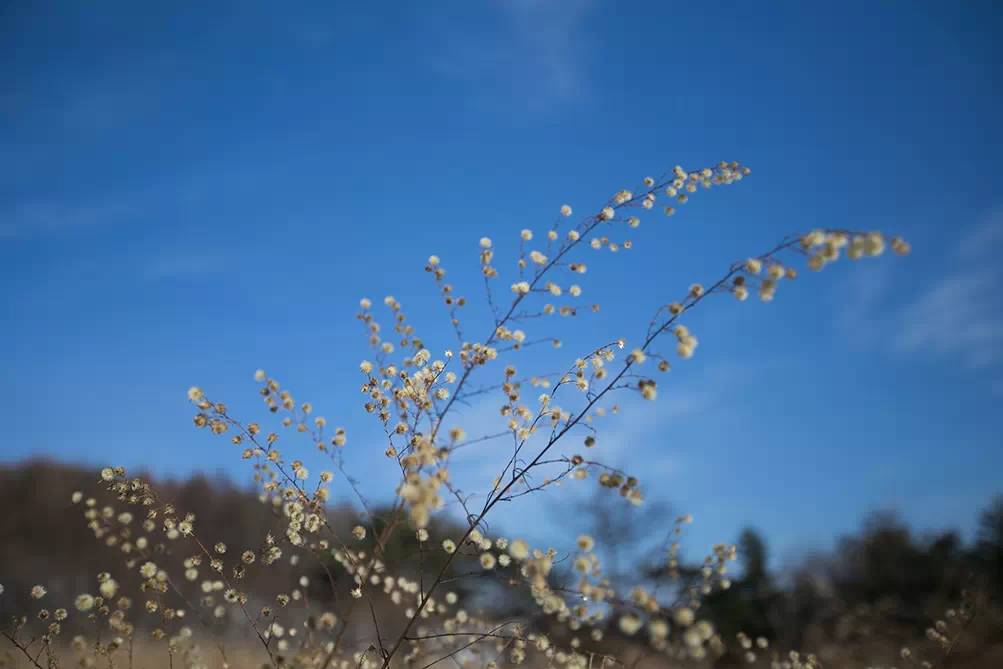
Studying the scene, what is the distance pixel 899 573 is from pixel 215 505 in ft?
75.7

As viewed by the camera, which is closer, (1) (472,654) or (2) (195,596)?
(1) (472,654)

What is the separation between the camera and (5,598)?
48.9 ft

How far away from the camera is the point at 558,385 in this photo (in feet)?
11.6

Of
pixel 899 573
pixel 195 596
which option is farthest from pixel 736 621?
pixel 195 596

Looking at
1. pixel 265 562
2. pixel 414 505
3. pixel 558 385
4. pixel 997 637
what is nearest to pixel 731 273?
pixel 558 385

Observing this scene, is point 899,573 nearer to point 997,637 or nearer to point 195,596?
point 997,637

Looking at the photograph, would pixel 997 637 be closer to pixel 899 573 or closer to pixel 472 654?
pixel 899 573

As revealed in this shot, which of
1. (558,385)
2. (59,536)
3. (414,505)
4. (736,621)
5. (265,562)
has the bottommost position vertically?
(414,505)

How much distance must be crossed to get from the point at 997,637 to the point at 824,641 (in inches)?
176

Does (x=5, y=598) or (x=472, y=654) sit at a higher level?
(x=5, y=598)

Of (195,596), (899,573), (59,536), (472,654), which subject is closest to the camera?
(472,654)

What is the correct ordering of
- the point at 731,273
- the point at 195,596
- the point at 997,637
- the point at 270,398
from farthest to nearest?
the point at 195,596 → the point at 997,637 → the point at 270,398 → the point at 731,273

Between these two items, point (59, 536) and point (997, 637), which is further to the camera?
point (59, 536)

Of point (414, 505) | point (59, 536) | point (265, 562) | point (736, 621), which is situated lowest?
point (414, 505)
